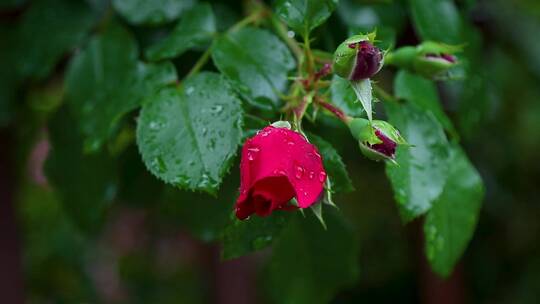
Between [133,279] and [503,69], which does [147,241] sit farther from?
[503,69]

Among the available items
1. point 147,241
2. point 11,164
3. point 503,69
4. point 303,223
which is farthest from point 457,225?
point 147,241

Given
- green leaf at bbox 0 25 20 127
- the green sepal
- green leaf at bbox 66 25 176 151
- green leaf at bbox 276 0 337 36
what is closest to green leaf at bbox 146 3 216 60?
green leaf at bbox 66 25 176 151

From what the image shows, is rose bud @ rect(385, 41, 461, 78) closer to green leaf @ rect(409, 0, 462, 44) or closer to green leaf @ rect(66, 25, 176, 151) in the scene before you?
green leaf @ rect(409, 0, 462, 44)

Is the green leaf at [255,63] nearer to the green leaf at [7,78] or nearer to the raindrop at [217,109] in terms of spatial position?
the raindrop at [217,109]

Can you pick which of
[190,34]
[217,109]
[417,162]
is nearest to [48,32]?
[190,34]

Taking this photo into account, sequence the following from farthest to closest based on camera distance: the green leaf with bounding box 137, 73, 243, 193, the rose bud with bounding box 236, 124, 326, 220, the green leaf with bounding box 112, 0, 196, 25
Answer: the green leaf with bounding box 112, 0, 196, 25, the green leaf with bounding box 137, 73, 243, 193, the rose bud with bounding box 236, 124, 326, 220
